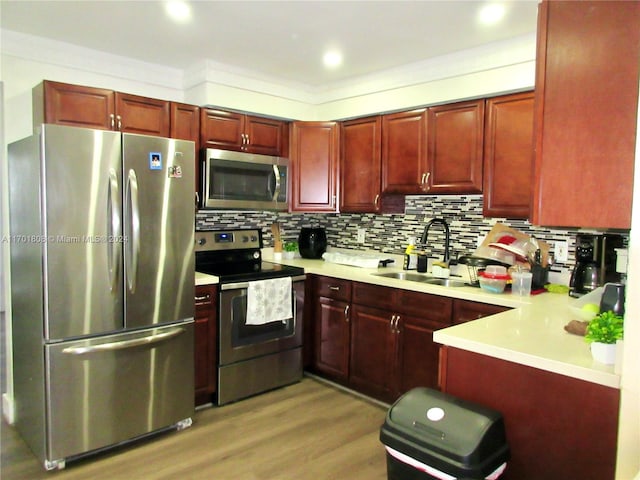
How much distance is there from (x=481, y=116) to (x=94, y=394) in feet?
8.99

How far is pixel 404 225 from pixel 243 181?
1.30 meters

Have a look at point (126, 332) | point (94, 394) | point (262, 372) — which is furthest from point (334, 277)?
point (94, 394)

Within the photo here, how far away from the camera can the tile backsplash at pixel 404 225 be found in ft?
9.89

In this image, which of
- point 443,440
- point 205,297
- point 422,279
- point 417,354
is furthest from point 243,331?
point 443,440

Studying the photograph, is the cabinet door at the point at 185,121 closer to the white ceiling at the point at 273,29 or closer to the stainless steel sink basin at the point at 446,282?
the white ceiling at the point at 273,29

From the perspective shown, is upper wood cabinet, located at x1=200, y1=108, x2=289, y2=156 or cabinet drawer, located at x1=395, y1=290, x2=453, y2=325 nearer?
cabinet drawer, located at x1=395, y1=290, x2=453, y2=325

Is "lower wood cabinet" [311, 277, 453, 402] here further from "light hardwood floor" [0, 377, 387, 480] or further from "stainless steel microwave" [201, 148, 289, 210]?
"stainless steel microwave" [201, 148, 289, 210]

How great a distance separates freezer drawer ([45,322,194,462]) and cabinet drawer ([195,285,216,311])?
0.22 metres

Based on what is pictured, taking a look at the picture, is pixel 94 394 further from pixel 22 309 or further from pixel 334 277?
pixel 334 277

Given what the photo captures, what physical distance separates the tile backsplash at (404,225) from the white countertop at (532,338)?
590 mm

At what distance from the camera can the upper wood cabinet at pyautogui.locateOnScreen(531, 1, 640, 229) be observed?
1.26 meters

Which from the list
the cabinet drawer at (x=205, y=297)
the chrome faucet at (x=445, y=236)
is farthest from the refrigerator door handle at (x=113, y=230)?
the chrome faucet at (x=445, y=236)

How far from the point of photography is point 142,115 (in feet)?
9.93

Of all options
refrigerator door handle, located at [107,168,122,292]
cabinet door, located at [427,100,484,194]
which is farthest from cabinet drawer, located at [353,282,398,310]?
refrigerator door handle, located at [107,168,122,292]
